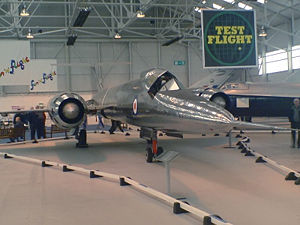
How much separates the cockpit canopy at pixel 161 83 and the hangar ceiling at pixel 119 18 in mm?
12525

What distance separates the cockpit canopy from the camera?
6.79 meters

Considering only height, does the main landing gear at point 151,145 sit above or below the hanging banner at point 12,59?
below

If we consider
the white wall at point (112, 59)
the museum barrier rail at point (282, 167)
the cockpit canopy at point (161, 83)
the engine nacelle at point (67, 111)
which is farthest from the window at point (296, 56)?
the cockpit canopy at point (161, 83)

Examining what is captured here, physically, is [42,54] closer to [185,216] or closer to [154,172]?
[154,172]

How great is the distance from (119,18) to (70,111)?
13.7 metres

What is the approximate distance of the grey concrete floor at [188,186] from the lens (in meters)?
3.81

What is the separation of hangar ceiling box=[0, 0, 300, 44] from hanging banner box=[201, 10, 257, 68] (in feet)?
33.1

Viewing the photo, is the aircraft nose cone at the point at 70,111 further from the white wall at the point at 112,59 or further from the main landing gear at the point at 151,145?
the white wall at the point at 112,59

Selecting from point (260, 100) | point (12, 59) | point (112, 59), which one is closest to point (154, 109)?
point (260, 100)

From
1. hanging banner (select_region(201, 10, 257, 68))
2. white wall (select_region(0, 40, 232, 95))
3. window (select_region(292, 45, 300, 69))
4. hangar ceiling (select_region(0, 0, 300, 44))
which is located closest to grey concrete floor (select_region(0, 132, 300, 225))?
hanging banner (select_region(201, 10, 257, 68))

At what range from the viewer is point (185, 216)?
3.71 meters

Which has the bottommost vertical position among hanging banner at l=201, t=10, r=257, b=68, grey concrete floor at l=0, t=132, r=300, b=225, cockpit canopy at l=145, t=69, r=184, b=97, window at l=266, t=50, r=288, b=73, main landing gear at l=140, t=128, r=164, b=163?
grey concrete floor at l=0, t=132, r=300, b=225

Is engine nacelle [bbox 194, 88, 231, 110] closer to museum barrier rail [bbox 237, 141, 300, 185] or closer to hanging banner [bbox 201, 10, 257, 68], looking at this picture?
hanging banner [bbox 201, 10, 257, 68]

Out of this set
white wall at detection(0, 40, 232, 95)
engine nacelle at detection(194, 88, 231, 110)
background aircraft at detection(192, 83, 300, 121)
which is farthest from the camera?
white wall at detection(0, 40, 232, 95)
